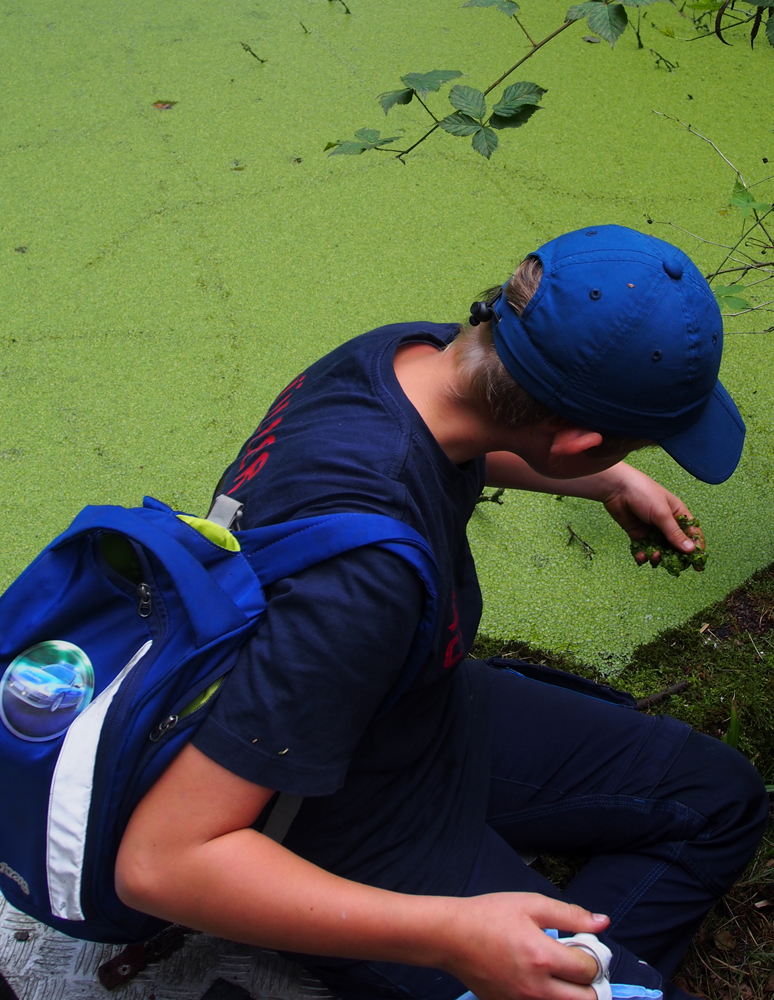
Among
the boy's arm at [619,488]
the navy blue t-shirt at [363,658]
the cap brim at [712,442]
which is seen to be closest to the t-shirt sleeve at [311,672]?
the navy blue t-shirt at [363,658]

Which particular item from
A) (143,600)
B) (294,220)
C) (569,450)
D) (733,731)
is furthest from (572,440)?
(294,220)

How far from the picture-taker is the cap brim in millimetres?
780

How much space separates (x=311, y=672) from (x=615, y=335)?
343 mm

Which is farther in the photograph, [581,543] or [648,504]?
[581,543]

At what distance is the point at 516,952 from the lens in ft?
2.02

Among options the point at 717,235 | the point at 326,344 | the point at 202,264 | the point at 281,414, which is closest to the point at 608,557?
the point at 326,344

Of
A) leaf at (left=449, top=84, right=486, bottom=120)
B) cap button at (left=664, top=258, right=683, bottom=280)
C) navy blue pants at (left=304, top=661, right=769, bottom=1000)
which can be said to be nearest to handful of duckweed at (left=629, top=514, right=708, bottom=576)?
navy blue pants at (left=304, top=661, right=769, bottom=1000)

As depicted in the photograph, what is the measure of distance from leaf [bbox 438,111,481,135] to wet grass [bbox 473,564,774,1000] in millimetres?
678

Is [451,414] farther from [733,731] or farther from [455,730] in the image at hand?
[733,731]

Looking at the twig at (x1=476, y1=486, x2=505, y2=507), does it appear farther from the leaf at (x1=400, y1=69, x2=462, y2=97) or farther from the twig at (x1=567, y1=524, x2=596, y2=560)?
the leaf at (x1=400, y1=69, x2=462, y2=97)

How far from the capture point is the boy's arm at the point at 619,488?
1.01 m

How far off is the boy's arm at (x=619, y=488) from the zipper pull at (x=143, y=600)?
48 centimetres

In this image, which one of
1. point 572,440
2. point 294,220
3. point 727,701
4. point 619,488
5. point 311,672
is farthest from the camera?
point 294,220

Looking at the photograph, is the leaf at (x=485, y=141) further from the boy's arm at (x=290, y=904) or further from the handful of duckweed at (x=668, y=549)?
the boy's arm at (x=290, y=904)
